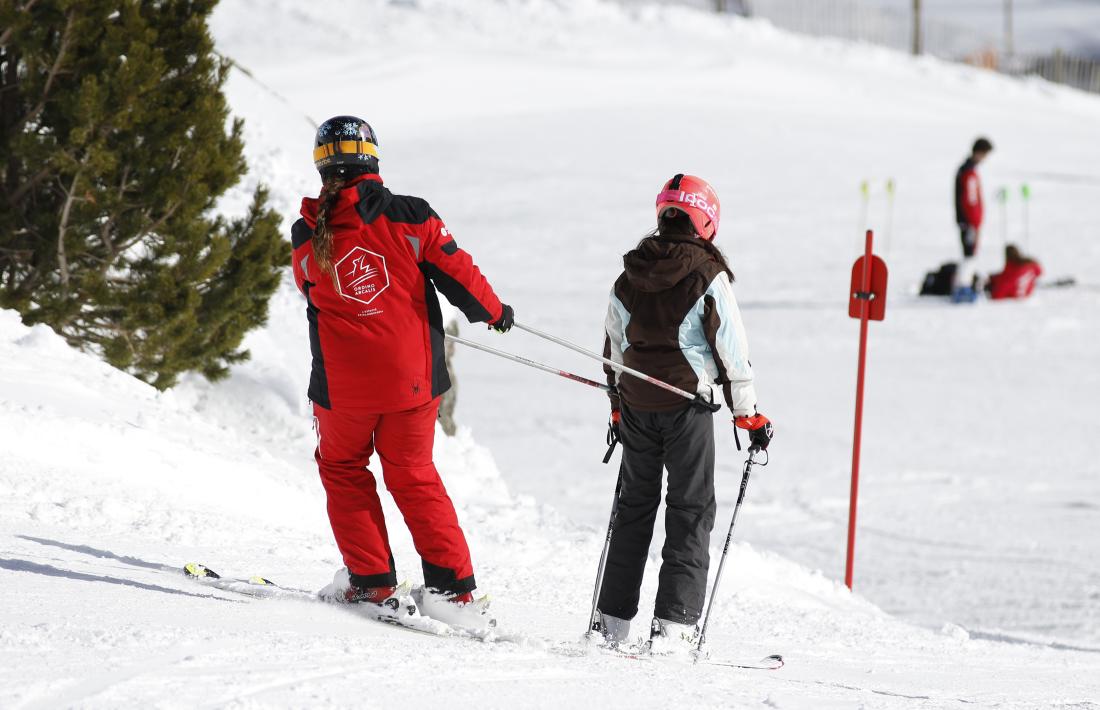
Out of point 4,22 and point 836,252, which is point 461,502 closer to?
point 4,22

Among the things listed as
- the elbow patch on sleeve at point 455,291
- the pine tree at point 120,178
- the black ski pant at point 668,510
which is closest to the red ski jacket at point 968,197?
the pine tree at point 120,178

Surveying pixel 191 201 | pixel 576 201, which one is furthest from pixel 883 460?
pixel 576 201

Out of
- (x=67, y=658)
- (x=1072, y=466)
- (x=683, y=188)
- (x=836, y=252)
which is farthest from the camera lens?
(x=836, y=252)

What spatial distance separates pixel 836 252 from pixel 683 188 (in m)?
14.7

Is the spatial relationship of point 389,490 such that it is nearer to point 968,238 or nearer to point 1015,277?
point 968,238

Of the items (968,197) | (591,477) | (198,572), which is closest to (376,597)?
(198,572)

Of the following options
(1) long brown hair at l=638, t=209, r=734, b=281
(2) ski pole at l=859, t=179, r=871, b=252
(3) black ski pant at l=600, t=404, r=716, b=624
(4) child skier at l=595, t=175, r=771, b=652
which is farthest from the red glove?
(2) ski pole at l=859, t=179, r=871, b=252

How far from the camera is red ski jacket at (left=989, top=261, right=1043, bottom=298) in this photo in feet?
49.3

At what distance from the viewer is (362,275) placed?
12.3 ft

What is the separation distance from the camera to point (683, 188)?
4.11 meters

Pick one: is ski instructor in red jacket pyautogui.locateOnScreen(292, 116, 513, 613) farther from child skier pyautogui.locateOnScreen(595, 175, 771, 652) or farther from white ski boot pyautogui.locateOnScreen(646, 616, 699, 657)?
white ski boot pyautogui.locateOnScreen(646, 616, 699, 657)

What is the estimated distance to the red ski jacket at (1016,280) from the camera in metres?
15.0

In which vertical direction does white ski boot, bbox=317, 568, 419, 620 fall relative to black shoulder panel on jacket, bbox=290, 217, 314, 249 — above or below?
below

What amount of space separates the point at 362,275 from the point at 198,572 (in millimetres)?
1346
